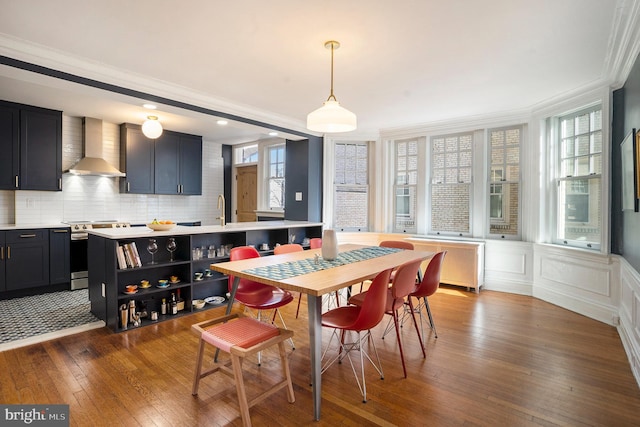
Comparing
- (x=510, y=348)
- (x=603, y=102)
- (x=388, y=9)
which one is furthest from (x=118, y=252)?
(x=603, y=102)

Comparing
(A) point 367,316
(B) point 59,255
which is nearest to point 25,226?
(B) point 59,255

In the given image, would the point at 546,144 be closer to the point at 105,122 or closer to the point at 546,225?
the point at 546,225

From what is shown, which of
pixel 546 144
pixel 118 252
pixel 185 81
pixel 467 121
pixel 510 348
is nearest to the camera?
pixel 510 348

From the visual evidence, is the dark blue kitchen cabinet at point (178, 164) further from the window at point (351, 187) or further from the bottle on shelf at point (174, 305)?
the bottle on shelf at point (174, 305)

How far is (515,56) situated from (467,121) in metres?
2.33

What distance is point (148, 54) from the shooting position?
323 cm

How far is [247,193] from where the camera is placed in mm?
7922

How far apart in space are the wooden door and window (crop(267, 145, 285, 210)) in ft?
1.57

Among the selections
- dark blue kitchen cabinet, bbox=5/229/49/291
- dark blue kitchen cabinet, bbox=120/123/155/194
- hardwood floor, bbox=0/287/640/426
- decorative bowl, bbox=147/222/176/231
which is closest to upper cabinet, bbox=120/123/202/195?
dark blue kitchen cabinet, bbox=120/123/155/194

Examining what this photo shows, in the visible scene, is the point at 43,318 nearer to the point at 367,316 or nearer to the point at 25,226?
the point at 25,226

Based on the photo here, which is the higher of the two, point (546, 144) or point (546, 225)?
point (546, 144)

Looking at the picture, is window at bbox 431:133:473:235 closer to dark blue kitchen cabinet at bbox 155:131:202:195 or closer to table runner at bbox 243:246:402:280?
table runner at bbox 243:246:402:280

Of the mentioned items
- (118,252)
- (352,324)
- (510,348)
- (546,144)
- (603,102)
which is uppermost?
(603,102)

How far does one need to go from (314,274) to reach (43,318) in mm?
3395
